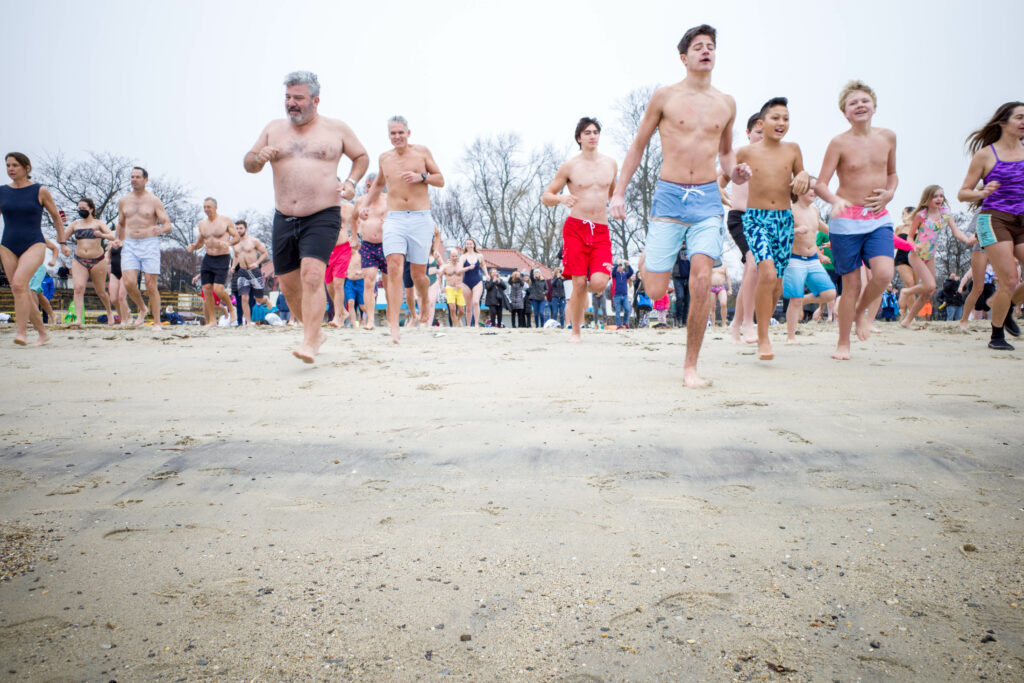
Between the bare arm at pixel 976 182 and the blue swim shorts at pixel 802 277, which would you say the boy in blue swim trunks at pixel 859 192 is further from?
the blue swim shorts at pixel 802 277

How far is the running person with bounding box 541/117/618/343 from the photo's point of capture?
683 centimetres

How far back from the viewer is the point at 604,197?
22.9 ft

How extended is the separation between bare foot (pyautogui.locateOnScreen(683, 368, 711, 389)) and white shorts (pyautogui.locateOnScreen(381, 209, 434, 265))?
4.00 m

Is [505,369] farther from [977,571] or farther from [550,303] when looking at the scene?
[550,303]

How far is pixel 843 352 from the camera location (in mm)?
5418

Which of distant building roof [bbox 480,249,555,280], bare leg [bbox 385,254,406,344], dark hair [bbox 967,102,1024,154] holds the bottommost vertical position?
bare leg [bbox 385,254,406,344]

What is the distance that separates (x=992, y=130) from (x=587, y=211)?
3.94 m

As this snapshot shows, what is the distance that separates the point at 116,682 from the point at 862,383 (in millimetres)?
4357

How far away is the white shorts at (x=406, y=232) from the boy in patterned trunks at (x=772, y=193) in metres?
3.56

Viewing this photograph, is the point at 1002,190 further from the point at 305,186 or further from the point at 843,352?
the point at 305,186

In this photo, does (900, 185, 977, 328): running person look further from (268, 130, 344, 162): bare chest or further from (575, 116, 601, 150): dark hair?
(268, 130, 344, 162): bare chest

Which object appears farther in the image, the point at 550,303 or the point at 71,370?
the point at 550,303

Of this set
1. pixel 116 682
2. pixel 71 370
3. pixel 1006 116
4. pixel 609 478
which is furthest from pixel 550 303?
pixel 116 682

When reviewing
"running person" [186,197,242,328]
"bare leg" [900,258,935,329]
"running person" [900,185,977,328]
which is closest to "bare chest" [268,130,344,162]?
"running person" [186,197,242,328]
